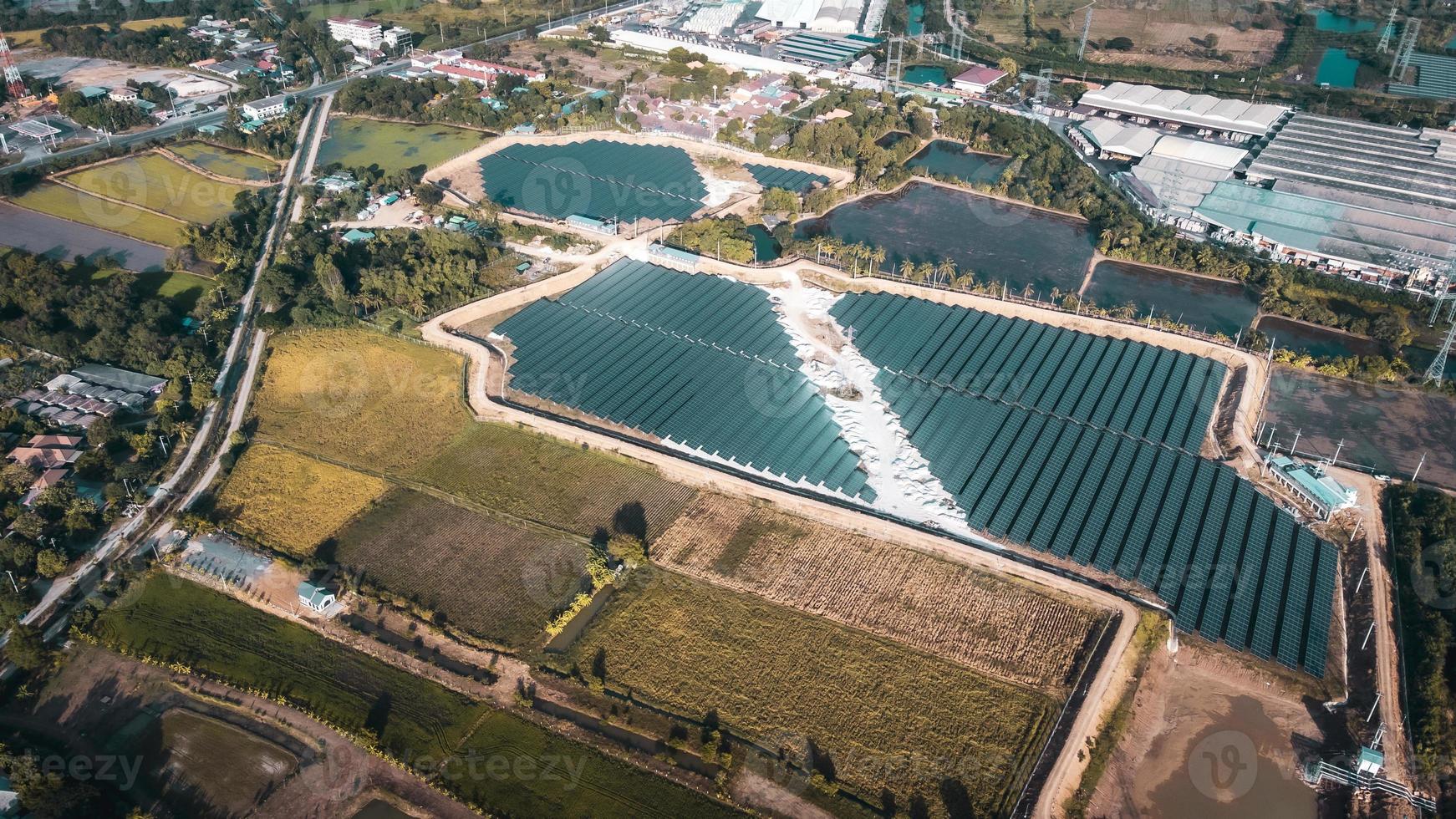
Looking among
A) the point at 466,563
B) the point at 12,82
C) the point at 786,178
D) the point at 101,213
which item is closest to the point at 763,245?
the point at 786,178

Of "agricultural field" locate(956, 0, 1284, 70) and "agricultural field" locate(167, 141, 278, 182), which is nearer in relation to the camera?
"agricultural field" locate(167, 141, 278, 182)

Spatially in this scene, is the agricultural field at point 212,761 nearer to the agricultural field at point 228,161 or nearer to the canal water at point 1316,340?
the agricultural field at point 228,161

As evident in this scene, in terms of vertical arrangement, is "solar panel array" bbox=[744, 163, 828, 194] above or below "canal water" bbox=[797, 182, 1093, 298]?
above

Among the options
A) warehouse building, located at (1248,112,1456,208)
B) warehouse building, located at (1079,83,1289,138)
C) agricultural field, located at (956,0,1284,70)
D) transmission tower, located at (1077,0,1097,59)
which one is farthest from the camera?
transmission tower, located at (1077,0,1097,59)

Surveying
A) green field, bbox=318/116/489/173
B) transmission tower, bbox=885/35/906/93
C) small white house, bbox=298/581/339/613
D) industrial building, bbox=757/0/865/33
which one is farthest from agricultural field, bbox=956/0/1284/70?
small white house, bbox=298/581/339/613

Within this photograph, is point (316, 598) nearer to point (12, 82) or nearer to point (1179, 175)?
point (1179, 175)

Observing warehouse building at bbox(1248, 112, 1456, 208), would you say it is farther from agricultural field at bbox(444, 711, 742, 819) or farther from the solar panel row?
agricultural field at bbox(444, 711, 742, 819)

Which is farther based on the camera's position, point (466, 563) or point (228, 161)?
point (228, 161)
